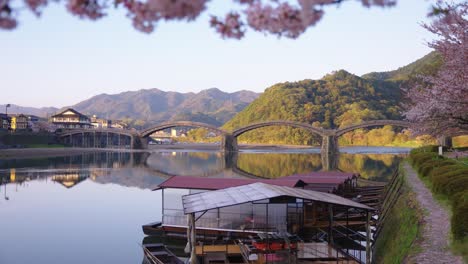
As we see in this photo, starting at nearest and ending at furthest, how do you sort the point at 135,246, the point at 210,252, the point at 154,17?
the point at 154,17 < the point at 210,252 < the point at 135,246

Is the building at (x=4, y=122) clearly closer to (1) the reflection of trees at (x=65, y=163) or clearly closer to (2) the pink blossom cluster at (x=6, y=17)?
(1) the reflection of trees at (x=65, y=163)

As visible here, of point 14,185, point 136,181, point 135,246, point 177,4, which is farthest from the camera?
point 136,181

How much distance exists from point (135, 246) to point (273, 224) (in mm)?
6325

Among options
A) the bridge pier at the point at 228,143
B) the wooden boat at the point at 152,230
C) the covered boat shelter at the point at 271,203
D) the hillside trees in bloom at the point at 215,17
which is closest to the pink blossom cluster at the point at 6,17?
the hillside trees in bloom at the point at 215,17

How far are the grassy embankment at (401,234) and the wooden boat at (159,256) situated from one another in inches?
258

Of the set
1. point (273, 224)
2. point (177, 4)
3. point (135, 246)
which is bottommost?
point (135, 246)

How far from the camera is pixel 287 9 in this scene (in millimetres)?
4141

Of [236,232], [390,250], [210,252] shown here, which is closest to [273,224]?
[236,232]

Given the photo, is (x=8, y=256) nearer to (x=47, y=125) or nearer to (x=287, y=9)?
(x=287, y=9)

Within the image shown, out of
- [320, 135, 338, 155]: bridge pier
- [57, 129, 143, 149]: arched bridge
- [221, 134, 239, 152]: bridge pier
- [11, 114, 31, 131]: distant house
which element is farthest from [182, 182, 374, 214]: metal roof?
[11, 114, 31, 131]: distant house

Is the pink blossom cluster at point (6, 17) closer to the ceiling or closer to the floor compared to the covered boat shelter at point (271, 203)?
closer to the ceiling

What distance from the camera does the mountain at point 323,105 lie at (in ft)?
400

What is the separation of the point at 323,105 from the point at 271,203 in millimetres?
117078

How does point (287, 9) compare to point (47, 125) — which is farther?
point (47, 125)
